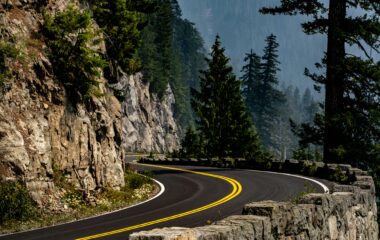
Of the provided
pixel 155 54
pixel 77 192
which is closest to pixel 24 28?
pixel 77 192

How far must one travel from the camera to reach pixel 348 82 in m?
24.2

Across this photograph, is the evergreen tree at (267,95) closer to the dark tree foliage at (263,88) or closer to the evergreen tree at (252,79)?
the dark tree foliage at (263,88)

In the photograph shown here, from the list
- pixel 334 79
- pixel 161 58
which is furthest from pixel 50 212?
pixel 161 58

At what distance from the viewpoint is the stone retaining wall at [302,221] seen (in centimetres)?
600

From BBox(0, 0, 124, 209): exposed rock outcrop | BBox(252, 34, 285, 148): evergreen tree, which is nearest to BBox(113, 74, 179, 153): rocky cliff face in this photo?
BBox(252, 34, 285, 148): evergreen tree

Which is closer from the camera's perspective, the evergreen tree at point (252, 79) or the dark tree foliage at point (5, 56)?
the dark tree foliage at point (5, 56)

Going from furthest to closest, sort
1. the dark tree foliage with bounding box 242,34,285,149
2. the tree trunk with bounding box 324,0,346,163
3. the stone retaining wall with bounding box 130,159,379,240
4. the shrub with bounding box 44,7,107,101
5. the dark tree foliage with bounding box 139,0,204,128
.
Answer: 1. the dark tree foliage with bounding box 242,34,285,149
2. the dark tree foliage with bounding box 139,0,204,128
3. the tree trunk with bounding box 324,0,346,163
4. the shrub with bounding box 44,7,107,101
5. the stone retaining wall with bounding box 130,159,379,240

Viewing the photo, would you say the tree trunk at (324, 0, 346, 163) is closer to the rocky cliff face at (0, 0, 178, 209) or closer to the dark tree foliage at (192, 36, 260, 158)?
the rocky cliff face at (0, 0, 178, 209)

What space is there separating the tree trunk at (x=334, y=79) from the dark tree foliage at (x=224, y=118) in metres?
21.6

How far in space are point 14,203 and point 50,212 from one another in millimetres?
1882

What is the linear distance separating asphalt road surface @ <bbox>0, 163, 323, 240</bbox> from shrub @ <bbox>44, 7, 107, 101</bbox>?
646 cm

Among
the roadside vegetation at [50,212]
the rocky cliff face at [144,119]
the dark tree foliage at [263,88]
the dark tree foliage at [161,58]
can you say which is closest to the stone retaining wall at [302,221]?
the roadside vegetation at [50,212]

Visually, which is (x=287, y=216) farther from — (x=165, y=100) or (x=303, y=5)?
(x=165, y=100)

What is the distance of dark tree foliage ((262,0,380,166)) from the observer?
917 inches
